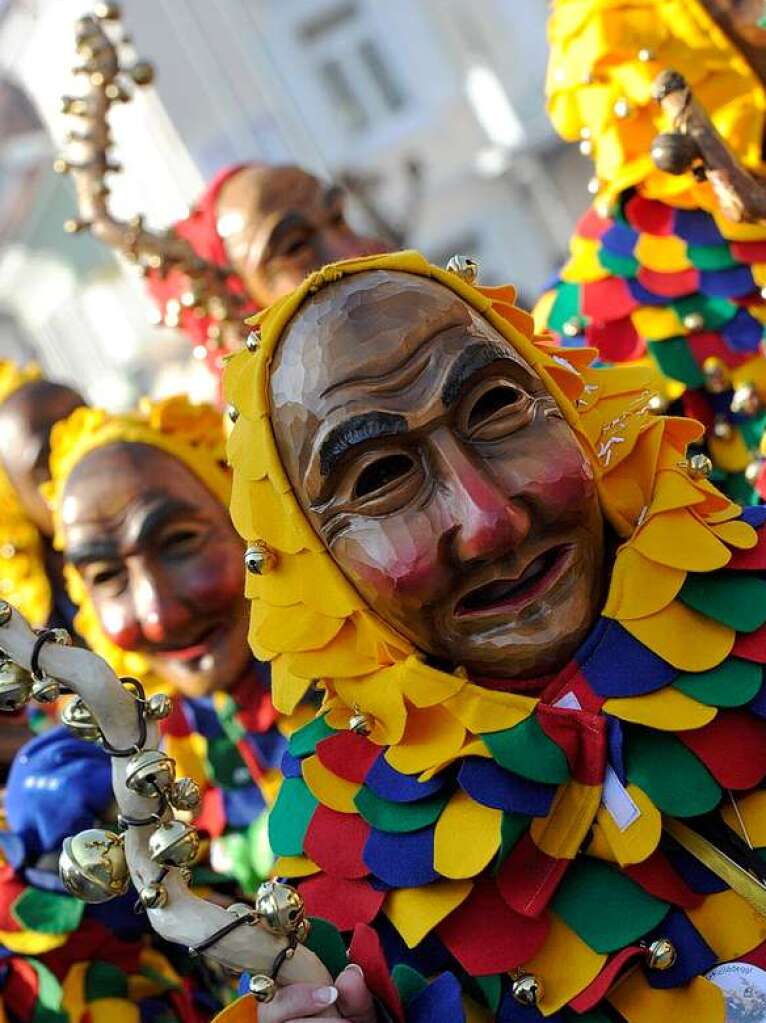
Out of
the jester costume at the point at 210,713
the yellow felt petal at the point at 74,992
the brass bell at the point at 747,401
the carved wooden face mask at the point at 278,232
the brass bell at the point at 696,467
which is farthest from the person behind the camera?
the carved wooden face mask at the point at 278,232

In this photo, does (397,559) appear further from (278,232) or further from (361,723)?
(278,232)

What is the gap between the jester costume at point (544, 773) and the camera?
4.54 feet

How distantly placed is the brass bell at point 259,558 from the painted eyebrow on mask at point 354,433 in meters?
0.12

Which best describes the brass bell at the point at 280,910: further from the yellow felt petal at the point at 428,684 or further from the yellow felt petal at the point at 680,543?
the yellow felt petal at the point at 680,543

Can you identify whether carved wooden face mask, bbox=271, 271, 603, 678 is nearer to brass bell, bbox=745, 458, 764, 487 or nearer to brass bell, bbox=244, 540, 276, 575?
brass bell, bbox=244, 540, 276, 575

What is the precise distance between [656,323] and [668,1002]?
113 centimetres

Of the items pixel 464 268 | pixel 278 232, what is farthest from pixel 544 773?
pixel 278 232

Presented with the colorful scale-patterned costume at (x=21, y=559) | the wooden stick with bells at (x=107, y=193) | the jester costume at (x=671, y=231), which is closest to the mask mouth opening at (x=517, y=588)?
the jester costume at (x=671, y=231)

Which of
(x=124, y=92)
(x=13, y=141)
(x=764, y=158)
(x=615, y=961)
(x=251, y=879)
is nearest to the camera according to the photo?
(x=615, y=961)

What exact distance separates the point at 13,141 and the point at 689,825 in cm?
1158

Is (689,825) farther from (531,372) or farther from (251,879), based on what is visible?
(251,879)

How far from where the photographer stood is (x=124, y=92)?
8.51 feet

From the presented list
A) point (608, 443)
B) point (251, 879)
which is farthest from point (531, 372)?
point (251, 879)

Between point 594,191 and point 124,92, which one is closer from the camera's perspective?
point 594,191
